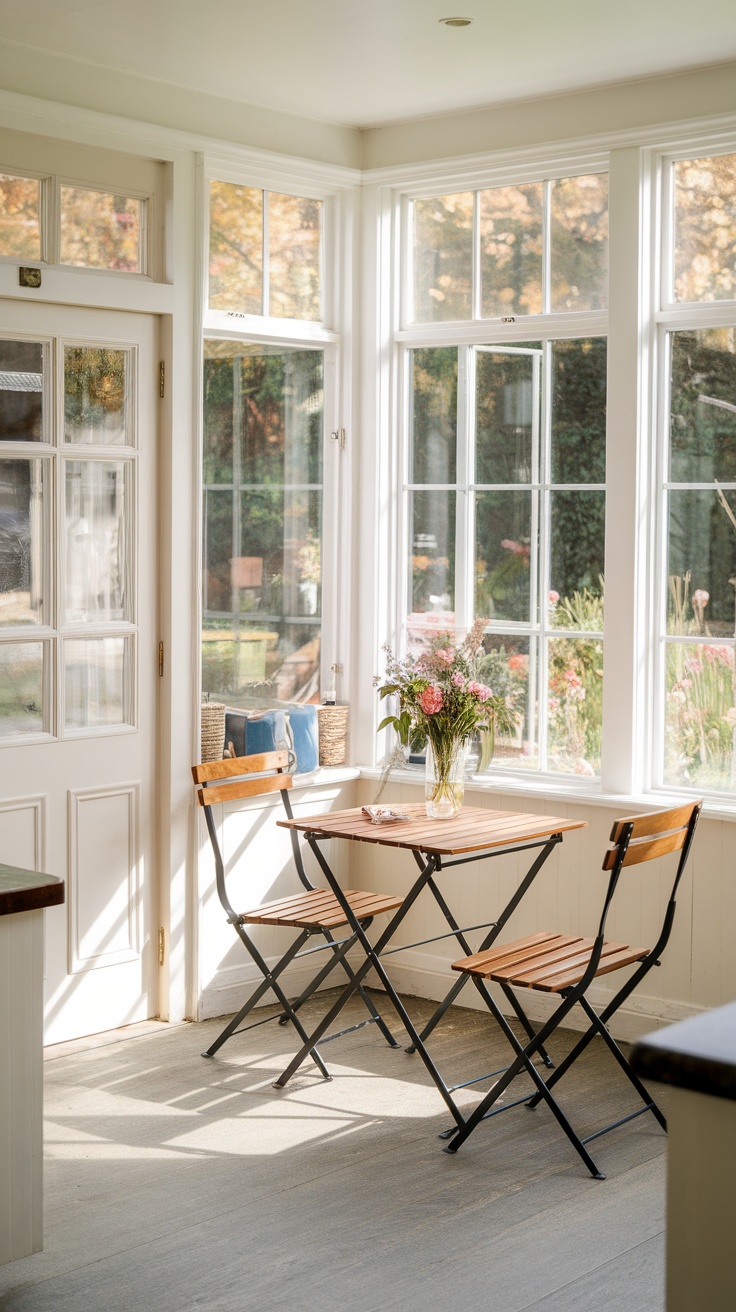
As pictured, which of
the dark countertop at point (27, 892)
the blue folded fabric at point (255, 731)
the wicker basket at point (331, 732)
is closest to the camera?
the dark countertop at point (27, 892)

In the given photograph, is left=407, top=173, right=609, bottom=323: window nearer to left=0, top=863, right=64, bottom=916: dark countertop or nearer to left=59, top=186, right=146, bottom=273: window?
left=59, top=186, right=146, bottom=273: window

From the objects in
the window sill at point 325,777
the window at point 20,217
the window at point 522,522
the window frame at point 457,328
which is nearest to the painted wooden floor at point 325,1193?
the window sill at point 325,777

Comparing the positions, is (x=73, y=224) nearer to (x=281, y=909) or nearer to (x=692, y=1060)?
(x=281, y=909)

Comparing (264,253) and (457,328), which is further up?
(264,253)

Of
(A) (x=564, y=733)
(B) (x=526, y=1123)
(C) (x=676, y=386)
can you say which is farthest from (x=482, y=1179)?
(C) (x=676, y=386)

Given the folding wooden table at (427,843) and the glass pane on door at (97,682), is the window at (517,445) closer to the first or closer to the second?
the folding wooden table at (427,843)

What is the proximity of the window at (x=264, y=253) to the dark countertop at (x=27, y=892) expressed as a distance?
8.61 ft

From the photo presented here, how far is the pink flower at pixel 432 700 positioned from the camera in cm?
463

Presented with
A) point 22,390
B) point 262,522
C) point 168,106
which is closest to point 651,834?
point 262,522

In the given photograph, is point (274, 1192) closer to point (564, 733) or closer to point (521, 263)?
point (564, 733)

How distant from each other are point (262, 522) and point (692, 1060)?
3.88 m

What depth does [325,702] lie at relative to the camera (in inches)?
223

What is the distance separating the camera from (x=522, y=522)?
210 inches

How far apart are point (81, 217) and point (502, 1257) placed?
11.3ft
